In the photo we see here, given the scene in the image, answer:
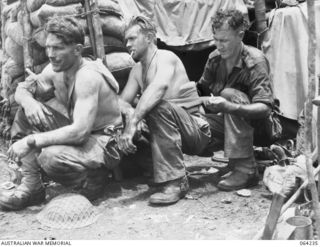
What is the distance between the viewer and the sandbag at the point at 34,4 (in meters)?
5.17

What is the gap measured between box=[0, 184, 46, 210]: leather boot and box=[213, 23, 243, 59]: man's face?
79.3 inches

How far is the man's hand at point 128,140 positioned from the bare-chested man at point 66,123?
0.07 m

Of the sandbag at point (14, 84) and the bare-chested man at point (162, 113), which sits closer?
the bare-chested man at point (162, 113)

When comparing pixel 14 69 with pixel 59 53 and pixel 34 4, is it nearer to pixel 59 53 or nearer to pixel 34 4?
pixel 34 4

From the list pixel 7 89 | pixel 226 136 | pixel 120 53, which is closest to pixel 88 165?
pixel 226 136

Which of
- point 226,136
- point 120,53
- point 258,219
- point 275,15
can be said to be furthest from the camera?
point 275,15

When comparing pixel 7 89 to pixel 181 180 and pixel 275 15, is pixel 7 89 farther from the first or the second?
pixel 275 15

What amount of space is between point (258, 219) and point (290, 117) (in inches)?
79.0

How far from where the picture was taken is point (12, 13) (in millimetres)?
5980

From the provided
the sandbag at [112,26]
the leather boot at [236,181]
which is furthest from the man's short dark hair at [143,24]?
the leather boot at [236,181]

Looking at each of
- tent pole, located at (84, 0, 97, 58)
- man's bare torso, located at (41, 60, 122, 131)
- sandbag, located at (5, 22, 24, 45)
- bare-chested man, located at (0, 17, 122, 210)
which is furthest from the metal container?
sandbag, located at (5, 22, 24, 45)

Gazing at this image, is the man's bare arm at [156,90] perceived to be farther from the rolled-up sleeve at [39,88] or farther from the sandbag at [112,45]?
the sandbag at [112,45]

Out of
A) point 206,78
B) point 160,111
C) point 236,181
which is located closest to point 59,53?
point 160,111

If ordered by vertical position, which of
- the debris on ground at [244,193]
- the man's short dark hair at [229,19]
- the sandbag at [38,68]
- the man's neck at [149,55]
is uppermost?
the man's short dark hair at [229,19]
